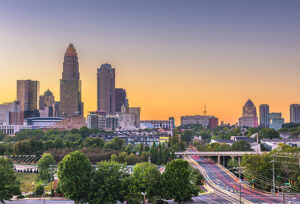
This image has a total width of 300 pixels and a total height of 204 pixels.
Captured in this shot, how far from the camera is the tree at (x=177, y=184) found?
218 feet

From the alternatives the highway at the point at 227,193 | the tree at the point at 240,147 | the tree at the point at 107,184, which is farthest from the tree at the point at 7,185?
the tree at the point at 240,147

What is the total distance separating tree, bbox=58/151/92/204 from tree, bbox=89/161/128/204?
136 centimetres

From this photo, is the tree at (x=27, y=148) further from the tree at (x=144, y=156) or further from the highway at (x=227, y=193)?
the highway at (x=227, y=193)

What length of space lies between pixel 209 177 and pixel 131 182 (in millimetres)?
44768

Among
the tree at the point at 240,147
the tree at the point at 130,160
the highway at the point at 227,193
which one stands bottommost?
the highway at the point at 227,193

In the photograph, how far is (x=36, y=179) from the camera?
101m

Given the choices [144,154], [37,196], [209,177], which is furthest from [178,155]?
[37,196]

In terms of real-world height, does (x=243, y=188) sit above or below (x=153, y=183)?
below

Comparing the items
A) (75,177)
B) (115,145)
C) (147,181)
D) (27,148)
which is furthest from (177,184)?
(27,148)

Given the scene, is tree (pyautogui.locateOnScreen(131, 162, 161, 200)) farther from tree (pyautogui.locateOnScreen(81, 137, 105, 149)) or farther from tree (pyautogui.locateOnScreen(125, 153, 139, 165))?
tree (pyautogui.locateOnScreen(81, 137, 105, 149))

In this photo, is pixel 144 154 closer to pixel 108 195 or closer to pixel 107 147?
pixel 107 147

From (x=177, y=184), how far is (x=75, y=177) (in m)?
18.1

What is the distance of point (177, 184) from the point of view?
218 ft

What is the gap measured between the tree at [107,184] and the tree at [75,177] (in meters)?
1.36
